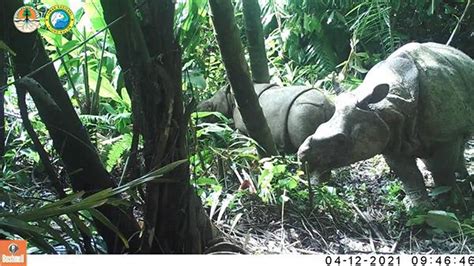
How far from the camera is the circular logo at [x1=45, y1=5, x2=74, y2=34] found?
0.87m

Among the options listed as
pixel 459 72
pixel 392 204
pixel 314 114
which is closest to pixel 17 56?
pixel 314 114

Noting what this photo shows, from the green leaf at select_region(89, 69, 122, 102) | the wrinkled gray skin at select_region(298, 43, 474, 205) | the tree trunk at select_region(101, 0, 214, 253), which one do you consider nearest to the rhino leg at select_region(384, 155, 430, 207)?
the wrinkled gray skin at select_region(298, 43, 474, 205)

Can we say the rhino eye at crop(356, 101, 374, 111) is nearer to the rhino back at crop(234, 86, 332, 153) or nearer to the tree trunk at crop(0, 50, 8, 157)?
the rhino back at crop(234, 86, 332, 153)

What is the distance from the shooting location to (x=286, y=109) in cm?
103

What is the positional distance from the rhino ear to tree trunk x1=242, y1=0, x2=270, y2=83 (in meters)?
0.17

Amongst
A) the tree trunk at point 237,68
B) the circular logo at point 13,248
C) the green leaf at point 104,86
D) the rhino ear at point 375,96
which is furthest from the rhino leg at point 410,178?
the circular logo at point 13,248

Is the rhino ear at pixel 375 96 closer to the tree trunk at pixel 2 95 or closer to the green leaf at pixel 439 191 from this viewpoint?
the green leaf at pixel 439 191

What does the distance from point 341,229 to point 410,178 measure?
204mm

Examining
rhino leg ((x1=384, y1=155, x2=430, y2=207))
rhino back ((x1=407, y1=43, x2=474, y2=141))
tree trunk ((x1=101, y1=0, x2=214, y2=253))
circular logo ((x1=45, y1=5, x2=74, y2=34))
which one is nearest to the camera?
tree trunk ((x1=101, y1=0, x2=214, y2=253))

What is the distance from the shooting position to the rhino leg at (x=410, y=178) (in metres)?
0.98

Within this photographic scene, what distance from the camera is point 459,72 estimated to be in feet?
3.60

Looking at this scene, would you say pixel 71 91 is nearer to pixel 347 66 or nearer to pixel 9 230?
pixel 9 230

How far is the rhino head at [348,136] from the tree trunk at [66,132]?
1.10 feet

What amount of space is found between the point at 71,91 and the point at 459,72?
2.30ft
